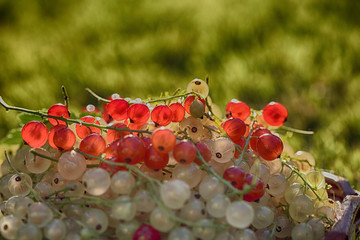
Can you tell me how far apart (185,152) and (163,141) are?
0.05m

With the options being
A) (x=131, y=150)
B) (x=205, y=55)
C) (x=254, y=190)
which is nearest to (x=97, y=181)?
(x=131, y=150)

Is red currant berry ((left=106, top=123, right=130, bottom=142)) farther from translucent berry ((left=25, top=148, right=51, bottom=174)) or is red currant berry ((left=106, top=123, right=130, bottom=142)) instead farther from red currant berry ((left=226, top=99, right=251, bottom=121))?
red currant berry ((left=226, top=99, right=251, bottom=121))

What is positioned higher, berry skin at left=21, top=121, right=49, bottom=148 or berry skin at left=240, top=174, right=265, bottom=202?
berry skin at left=21, top=121, right=49, bottom=148

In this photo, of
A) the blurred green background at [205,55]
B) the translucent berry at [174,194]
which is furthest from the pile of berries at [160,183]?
the blurred green background at [205,55]

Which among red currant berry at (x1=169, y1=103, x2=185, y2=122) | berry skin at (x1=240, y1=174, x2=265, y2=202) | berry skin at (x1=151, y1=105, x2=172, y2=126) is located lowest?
berry skin at (x1=240, y1=174, x2=265, y2=202)

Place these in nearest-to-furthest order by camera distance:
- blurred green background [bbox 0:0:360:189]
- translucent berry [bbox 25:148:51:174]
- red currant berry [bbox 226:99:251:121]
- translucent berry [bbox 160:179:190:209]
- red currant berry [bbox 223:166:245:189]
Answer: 1. translucent berry [bbox 160:179:190:209]
2. red currant berry [bbox 223:166:245:189]
3. translucent berry [bbox 25:148:51:174]
4. red currant berry [bbox 226:99:251:121]
5. blurred green background [bbox 0:0:360:189]

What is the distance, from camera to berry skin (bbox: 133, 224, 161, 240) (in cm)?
79

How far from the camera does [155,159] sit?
2.92 feet

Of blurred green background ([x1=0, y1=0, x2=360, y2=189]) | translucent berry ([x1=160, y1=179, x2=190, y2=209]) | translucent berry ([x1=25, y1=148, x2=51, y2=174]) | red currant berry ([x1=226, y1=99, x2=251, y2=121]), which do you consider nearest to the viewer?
translucent berry ([x1=160, y1=179, x2=190, y2=209])

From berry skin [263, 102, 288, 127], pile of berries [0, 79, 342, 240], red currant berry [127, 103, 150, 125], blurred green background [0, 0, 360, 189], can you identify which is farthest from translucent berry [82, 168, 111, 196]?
blurred green background [0, 0, 360, 189]

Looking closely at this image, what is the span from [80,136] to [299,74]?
1.79 m

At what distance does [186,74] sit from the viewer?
2486 mm

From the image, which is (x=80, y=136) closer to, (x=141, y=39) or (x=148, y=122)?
(x=148, y=122)

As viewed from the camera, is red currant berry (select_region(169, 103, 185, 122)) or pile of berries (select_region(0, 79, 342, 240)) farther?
red currant berry (select_region(169, 103, 185, 122))
